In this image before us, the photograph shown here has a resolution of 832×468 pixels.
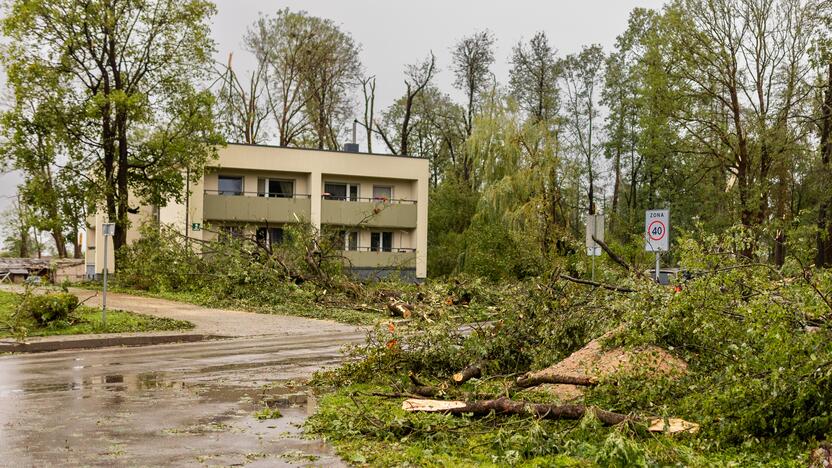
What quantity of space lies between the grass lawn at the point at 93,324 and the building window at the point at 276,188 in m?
23.5

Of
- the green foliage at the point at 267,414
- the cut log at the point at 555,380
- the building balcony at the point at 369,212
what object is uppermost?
the building balcony at the point at 369,212

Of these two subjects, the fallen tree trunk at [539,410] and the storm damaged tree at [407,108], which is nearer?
the fallen tree trunk at [539,410]

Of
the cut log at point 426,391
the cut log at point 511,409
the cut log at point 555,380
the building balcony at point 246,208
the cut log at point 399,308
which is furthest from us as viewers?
the building balcony at point 246,208

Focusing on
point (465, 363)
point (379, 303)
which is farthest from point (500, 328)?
point (379, 303)

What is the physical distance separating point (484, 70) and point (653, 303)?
48.1m

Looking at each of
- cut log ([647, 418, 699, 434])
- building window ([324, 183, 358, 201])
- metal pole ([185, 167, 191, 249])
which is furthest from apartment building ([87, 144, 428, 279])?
cut log ([647, 418, 699, 434])

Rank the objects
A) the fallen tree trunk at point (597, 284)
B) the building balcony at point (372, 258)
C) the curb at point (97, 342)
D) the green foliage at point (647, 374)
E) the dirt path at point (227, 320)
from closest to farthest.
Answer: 1. the green foliage at point (647, 374)
2. the fallen tree trunk at point (597, 284)
3. the curb at point (97, 342)
4. the dirt path at point (227, 320)
5. the building balcony at point (372, 258)

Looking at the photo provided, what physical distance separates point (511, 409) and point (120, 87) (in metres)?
33.3

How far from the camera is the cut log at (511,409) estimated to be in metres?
7.38

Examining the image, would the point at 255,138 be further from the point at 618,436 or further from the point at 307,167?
the point at 618,436

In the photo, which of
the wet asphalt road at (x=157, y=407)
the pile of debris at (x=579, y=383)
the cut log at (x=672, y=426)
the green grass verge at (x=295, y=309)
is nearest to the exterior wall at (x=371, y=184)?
the green grass verge at (x=295, y=309)

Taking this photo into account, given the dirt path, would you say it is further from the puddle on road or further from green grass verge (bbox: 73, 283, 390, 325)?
the puddle on road

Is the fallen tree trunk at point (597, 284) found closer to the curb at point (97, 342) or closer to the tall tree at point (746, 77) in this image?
the curb at point (97, 342)

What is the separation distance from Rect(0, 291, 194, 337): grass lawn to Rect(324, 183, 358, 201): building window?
82.7 ft
